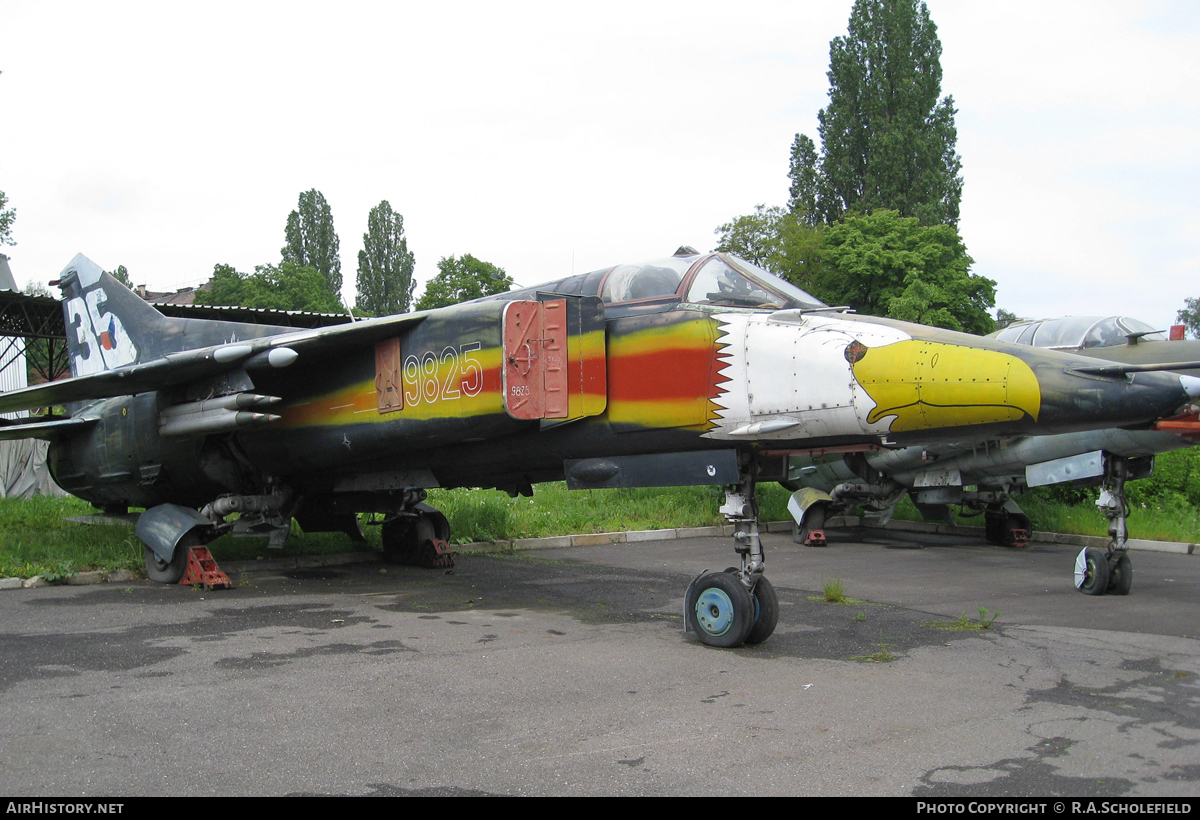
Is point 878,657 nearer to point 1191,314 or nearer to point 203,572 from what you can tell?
point 203,572

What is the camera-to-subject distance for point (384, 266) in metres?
58.4

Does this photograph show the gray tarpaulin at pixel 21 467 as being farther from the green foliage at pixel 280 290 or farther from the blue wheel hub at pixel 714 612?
the green foliage at pixel 280 290

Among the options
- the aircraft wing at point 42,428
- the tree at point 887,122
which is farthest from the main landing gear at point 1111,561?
the tree at point 887,122

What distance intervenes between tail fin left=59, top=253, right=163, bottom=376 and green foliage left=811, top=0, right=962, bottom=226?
31523mm

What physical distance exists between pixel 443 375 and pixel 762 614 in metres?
3.61

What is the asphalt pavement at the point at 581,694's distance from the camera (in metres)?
3.86

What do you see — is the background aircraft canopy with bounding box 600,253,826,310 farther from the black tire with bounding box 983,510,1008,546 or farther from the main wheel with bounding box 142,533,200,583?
the black tire with bounding box 983,510,1008,546

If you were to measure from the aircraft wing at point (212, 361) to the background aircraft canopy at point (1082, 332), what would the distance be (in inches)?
281

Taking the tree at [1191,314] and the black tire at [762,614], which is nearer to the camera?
the black tire at [762,614]

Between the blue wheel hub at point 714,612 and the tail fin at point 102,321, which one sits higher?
the tail fin at point 102,321

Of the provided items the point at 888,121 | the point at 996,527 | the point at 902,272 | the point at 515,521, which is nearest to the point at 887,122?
the point at 888,121

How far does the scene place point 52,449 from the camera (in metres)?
11.7

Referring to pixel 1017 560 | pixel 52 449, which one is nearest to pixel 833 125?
pixel 1017 560
